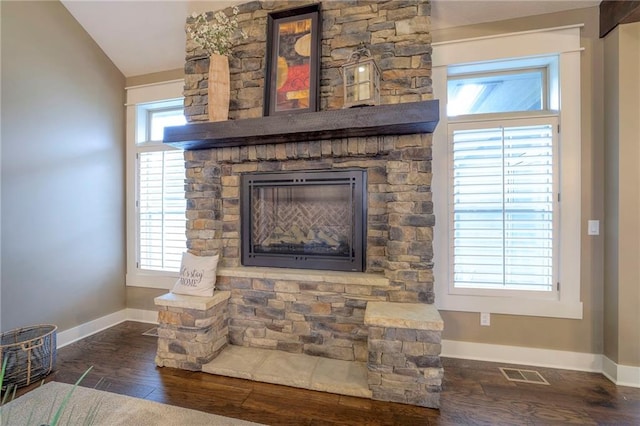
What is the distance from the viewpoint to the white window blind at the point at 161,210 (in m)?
3.51

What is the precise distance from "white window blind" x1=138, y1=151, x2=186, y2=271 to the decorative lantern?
213 cm

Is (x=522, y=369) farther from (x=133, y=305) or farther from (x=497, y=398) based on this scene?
(x=133, y=305)

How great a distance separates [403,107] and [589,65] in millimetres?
1740

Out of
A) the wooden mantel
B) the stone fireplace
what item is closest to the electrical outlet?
the stone fireplace

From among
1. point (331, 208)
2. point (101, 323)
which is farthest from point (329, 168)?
point (101, 323)

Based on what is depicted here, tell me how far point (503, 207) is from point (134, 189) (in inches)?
156

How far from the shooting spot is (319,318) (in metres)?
2.63

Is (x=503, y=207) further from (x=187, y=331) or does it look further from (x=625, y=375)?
(x=187, y=331)

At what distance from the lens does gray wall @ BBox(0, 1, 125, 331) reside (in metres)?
2.69

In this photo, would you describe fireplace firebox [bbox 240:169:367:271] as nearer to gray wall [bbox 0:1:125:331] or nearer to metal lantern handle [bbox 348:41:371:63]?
metal lantern handle [bbox 348:41:371:63]

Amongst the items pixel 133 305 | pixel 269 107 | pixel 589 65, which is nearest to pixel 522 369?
pixel 589 65

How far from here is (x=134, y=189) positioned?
3.69m

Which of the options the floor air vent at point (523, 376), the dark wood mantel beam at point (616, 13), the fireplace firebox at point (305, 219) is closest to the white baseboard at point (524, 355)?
the floor air vent at point (523, 376)

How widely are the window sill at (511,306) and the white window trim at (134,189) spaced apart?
115 inches
